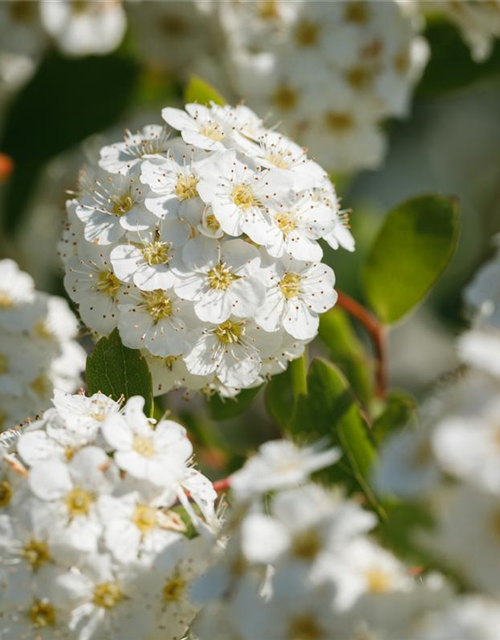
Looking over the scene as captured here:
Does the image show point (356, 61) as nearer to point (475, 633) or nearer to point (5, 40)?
point (5, 40)

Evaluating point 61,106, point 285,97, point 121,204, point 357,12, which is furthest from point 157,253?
point 61,106

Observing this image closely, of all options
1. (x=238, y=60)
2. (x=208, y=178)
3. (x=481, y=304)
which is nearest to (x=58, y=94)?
(x=238, y=60)

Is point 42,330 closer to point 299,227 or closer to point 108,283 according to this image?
point 108,283

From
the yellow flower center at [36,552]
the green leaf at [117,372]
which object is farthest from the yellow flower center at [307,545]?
the green leaf at [117,372]

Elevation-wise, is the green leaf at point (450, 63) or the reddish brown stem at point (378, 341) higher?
the green leaf at point (450, 63)

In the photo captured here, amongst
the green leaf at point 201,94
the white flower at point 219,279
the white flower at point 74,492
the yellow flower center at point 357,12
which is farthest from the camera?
the yellow flower center at point 357,12

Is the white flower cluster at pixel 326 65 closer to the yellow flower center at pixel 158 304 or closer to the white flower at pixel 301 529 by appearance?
the yellow flower center at pixel 158 304
